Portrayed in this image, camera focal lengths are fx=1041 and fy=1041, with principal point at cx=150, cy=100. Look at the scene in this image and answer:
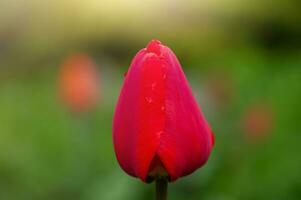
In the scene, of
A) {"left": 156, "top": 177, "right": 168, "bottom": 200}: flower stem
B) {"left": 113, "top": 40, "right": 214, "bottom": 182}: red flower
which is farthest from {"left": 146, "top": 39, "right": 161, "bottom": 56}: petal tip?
{"left": 156, "top": 177, "right": 168, "bottom": 200}: flower stem

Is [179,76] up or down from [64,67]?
up

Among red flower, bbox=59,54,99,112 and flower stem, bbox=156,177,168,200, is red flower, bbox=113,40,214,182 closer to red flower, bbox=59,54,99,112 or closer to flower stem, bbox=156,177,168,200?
flower stem, bbox=156,177,168,200

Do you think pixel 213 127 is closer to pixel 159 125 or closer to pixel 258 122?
pixel 258 122

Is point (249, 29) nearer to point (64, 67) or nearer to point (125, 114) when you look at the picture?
point (64, 67)

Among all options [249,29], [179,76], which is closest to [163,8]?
[249,29]

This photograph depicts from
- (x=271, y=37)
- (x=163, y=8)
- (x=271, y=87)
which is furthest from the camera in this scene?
(x=163, y=8)

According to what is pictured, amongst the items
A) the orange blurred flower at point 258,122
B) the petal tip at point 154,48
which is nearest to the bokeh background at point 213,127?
the orange blurred flower at point 258,122

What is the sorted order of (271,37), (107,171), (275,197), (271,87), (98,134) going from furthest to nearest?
(271,37)
(271,87)
(98,134)
(107,171)
(275,197)
